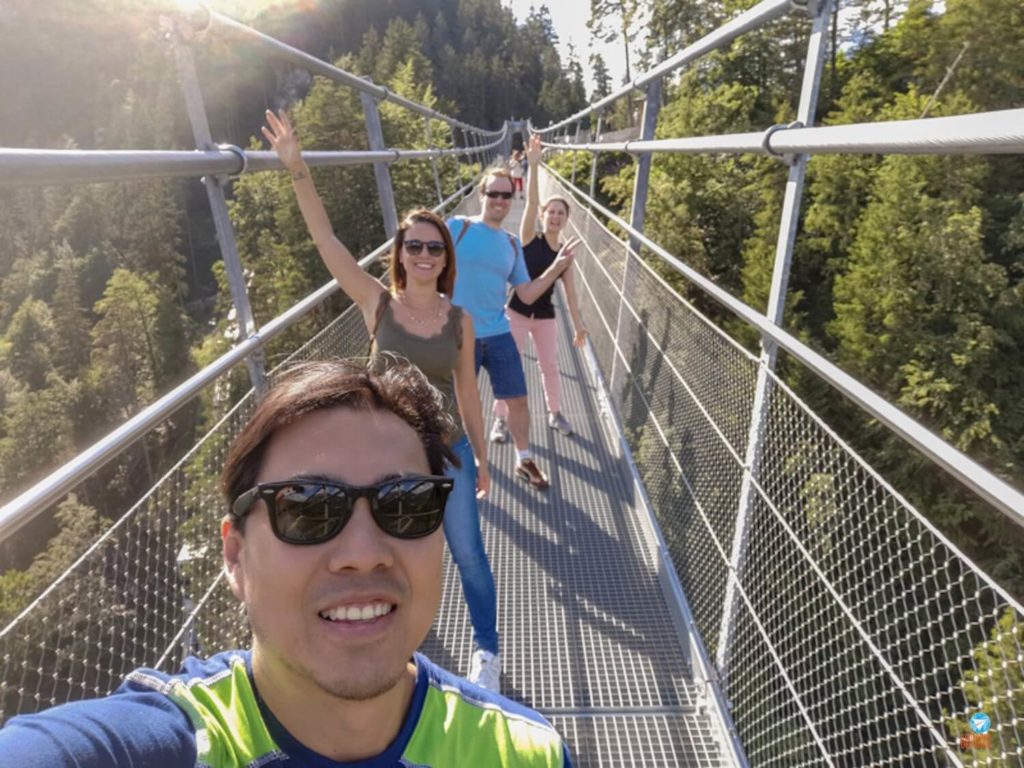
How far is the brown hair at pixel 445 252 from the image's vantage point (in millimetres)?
2346

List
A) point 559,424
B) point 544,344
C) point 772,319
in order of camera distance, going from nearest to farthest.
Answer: point 772,319
point 544,344
point 559,424

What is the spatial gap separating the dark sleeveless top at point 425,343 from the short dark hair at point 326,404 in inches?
43.3

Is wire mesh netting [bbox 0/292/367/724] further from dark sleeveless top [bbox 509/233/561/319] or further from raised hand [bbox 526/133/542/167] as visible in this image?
raised hand [bbox 526/133/542/167]

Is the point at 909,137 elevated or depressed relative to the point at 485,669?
elevated

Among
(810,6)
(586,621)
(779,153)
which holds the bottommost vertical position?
(586,621)

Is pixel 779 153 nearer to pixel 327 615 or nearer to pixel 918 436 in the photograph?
pixel 918 436

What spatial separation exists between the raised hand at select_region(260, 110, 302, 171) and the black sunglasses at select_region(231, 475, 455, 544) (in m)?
1.33

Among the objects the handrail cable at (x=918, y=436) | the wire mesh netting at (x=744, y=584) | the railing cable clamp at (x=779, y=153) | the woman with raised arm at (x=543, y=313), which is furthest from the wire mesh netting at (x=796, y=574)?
the woman with raised arm at (x=543, y=313)

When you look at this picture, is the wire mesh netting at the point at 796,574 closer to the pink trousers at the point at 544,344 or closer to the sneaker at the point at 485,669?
the sneaker at the point at 485,669

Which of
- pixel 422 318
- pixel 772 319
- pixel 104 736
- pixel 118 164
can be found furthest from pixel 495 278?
pixel 104 736

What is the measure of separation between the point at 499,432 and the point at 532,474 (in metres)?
0.50

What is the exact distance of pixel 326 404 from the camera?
997mm

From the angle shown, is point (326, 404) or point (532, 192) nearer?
point (326, 404)

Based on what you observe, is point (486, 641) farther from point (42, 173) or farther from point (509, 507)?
point (42, 173)
